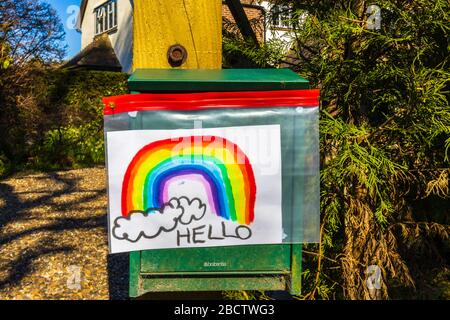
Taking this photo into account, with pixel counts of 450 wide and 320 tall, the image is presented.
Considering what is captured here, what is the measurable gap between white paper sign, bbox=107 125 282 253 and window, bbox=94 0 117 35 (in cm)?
1948

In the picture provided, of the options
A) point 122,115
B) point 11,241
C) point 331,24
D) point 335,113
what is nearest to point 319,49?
point 331,24

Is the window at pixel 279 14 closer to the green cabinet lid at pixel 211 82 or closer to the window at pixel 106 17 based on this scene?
the green cabinet lid at pixel 211 82

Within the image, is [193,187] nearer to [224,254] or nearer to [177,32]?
[224,254]

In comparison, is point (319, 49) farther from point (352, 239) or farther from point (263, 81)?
point (352, 239)

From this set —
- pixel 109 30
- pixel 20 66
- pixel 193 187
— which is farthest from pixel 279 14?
pixel 109 30

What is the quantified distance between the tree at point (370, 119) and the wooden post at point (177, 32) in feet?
1.41

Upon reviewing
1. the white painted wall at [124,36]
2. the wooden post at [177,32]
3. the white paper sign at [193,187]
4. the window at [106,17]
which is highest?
the window at [106,17]

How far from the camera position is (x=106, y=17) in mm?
21438

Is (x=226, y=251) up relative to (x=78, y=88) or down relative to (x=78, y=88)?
down

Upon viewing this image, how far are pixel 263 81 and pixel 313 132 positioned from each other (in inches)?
10.8

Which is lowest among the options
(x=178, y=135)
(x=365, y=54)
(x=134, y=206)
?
(x=134, y=206)

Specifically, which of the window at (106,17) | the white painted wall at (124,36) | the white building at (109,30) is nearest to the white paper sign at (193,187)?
the white building at (109,30)

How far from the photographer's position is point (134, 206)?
1.84 meters

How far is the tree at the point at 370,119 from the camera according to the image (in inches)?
85.0
